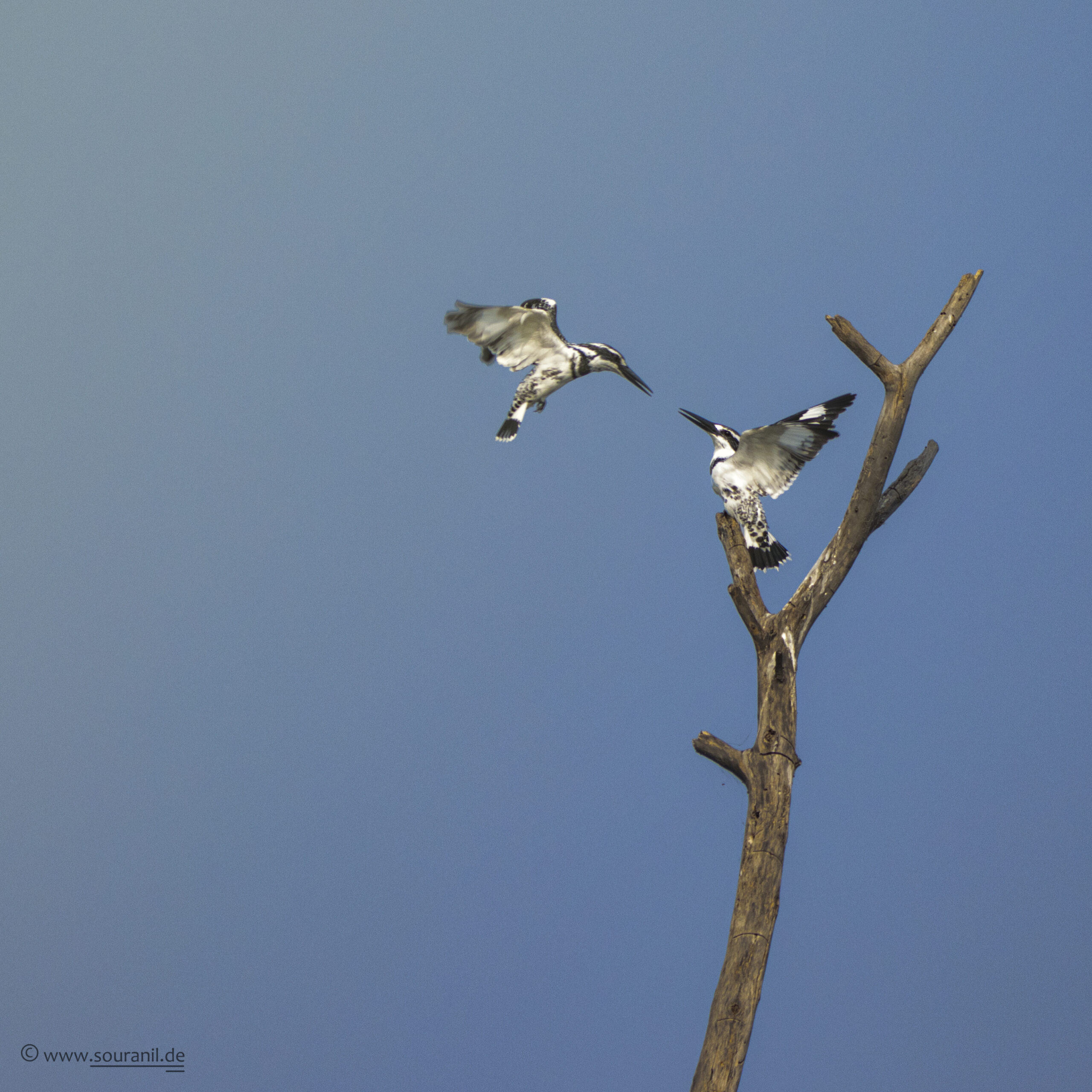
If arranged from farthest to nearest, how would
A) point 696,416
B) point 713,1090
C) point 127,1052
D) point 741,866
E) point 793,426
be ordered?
point 127,1052 → point 696,416 → point 793,426 → point 741,866 → point 713,1090

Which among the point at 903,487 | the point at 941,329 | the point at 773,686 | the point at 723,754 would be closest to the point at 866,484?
the point at 903,487

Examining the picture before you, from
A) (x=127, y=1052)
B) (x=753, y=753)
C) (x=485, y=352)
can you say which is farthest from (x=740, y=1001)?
(x=127, y=1052)

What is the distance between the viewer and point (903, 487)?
431cm

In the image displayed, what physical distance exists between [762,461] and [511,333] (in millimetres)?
1204

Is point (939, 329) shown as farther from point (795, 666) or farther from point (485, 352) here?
point (485, 352)

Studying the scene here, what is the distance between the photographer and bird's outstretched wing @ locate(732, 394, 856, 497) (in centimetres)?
435

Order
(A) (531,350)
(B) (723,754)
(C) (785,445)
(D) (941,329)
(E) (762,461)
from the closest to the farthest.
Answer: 1. (B) (723,754)
2. (D) (941,329)
3. (C) (785,445)
4. (E) (762,461)
5. (A) (531,350)

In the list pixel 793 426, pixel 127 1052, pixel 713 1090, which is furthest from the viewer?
pixel 127 1052

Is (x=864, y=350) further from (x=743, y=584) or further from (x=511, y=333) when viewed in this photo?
(x=511, y=333)

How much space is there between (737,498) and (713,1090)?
227 cm

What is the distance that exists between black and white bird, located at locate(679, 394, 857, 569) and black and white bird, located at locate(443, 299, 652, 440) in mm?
433

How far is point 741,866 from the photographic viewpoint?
371 cm

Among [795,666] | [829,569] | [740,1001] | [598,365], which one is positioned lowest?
[740,1001]

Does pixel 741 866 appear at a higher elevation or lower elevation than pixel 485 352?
lower
